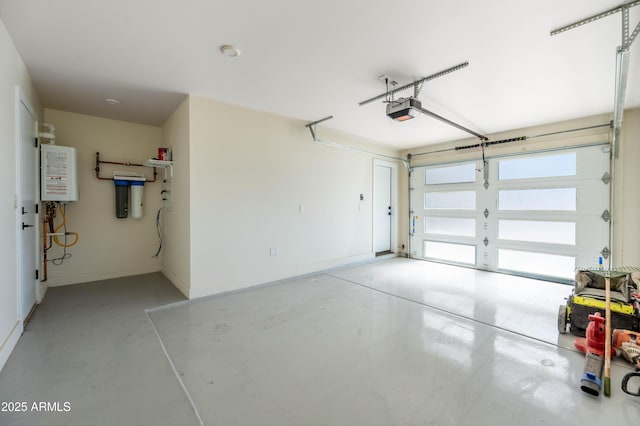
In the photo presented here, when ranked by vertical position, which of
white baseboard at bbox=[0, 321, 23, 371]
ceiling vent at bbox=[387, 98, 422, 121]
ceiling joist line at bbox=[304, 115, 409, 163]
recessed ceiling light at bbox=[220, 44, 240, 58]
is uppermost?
recessed ceiling light at bbox=[220, 44, 240, 58]

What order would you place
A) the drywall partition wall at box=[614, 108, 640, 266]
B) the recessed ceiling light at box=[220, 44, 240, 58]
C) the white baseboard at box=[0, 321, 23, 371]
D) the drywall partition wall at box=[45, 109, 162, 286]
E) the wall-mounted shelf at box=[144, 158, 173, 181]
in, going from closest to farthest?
the white baseboard at box=[0, 321, 23, 371] < the recessed ceiling light at box=[220, 44, 240, 58] < the drywall partition wall at box=[614, 108, 640, 266] < the wall-mounted shelf at box=[144, 158, 173, 181] < the drywall partition wall at box=[45, 109, 162, 286]

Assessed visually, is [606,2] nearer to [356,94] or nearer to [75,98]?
[356,94]

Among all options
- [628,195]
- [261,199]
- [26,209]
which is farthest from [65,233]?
[628,195]

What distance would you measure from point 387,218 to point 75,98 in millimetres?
5878

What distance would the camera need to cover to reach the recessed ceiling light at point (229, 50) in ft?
7.84

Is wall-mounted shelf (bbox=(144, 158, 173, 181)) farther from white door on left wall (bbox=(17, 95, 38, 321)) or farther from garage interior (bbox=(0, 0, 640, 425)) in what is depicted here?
white door on left wall (bbox=(17, 95, 38, 321))

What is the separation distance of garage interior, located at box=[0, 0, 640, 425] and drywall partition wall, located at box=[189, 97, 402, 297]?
3 centimetres

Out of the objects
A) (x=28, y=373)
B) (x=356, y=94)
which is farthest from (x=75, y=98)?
(x=356, y=94)

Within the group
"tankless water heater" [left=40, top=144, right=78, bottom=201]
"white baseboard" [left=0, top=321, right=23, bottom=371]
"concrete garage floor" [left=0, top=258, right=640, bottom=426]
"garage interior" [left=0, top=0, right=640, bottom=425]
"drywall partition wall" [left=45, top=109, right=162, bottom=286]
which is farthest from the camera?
"drywall partition wall" [left=45, top=109, right=162, bottom=286]

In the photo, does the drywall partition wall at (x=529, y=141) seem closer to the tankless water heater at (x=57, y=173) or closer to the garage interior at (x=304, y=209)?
the garage interior at (x=304, y=209)

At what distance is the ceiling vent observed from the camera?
293 cm

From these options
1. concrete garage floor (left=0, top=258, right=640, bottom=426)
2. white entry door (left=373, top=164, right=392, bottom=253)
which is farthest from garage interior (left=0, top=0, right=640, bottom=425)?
white entry door (left=373, top=164, right=392, bottom=253)

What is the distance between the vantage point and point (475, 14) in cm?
197

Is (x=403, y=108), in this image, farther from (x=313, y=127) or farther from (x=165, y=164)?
(x=165, y=164)
